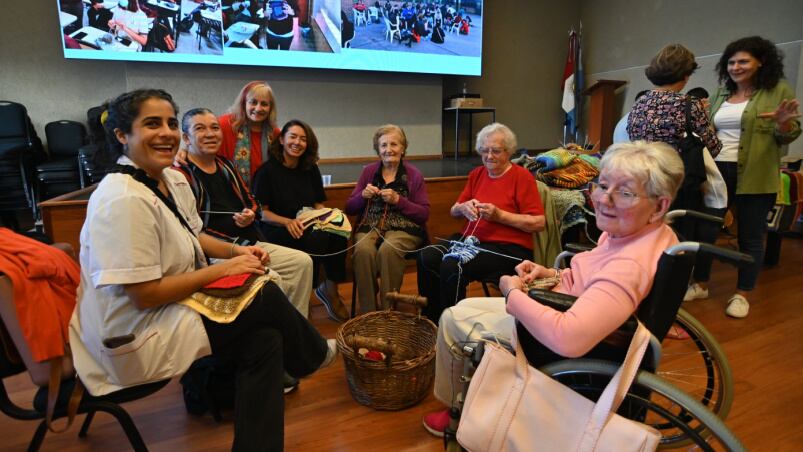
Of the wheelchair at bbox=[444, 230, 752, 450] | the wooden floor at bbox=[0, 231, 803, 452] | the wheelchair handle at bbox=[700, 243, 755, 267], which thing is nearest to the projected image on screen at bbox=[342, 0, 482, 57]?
the wooden floor at bbox=[0, 231, 803, 452]

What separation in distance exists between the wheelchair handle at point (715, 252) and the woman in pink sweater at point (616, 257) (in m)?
0.07

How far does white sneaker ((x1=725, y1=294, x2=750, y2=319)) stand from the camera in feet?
8.51

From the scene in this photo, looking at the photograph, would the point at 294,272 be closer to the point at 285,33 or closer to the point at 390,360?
the point at 390,360

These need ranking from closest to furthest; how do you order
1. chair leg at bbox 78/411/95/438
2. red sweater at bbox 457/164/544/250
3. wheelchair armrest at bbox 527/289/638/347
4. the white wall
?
1. wheelchair armrest at bbox 527/289/638/347
2. chair leg at bbox 78/411/95/438
3. red sweater at bbox 457/164/544/250
4. the white wall

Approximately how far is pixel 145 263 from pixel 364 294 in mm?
1349

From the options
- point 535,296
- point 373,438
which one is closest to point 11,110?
point 373,438

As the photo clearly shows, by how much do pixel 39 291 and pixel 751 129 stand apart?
311 centimetres

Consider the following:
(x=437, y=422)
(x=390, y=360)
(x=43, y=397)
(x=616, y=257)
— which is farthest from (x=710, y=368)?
(x=43, y=397)

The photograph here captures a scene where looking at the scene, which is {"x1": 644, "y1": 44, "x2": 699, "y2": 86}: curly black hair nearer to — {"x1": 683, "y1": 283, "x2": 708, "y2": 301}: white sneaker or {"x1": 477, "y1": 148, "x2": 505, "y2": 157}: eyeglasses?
{"x1": 477, "y1": 148, "x2": 505, "y2": 157}: eyeglasses

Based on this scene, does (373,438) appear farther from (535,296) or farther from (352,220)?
(352,220)

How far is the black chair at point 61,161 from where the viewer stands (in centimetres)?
432

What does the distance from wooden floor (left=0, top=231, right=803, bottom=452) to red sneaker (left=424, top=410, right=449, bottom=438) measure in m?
0.03

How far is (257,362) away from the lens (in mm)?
1337

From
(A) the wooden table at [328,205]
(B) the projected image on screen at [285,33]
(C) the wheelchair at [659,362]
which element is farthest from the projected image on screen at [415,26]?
(C) the wheelchair at [659,362]
